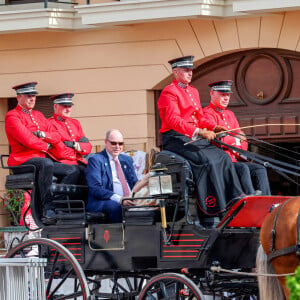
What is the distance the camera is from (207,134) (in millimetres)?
10945

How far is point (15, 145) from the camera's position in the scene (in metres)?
12.2

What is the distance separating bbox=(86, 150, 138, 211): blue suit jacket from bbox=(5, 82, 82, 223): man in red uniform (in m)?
0.29

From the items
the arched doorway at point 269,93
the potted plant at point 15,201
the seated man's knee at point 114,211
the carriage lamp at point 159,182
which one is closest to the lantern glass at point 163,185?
the carriage lamp at point 159,182

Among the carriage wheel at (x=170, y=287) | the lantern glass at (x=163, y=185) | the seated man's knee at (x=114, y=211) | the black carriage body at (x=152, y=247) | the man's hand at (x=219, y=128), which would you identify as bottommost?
the carriage wheel at (x=170, y=287)

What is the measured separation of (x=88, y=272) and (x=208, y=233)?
161cm

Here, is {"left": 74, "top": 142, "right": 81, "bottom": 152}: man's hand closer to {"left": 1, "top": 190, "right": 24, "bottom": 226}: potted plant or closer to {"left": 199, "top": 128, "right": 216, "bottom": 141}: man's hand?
{"left": 199, "top": 128, "right": 216, "bottom": 141}: man's hand

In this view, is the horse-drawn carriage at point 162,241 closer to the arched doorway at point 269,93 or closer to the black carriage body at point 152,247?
the black carriage body at point 152,247

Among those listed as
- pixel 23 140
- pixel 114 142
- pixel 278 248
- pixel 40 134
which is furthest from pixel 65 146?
pixel 278 248

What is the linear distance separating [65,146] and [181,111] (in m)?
1.52

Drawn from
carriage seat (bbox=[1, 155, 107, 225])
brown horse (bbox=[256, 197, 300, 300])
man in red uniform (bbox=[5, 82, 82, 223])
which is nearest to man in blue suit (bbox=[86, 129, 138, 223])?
carriage seat (bbox=[1, 155, 107, 225])

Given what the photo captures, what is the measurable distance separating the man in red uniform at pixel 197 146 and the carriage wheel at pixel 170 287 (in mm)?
790

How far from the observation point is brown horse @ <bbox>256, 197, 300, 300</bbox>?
9.45m

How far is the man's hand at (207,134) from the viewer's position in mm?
10922

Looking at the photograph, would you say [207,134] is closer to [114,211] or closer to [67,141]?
[114,211]
